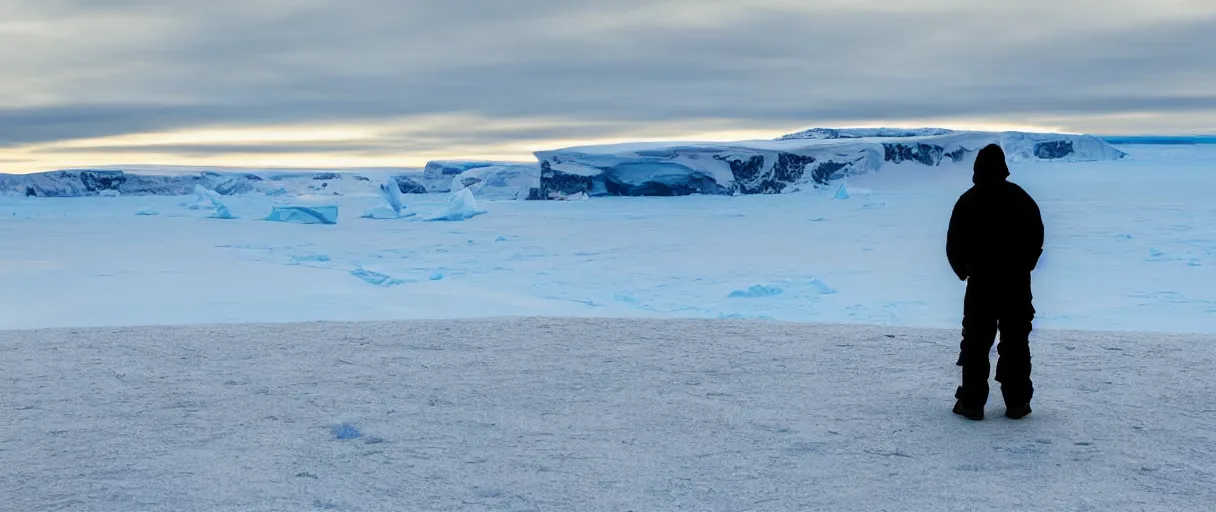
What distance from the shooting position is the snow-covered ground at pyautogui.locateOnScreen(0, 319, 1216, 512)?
3.72 meters

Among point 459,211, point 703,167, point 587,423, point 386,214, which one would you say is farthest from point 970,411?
point 703,167

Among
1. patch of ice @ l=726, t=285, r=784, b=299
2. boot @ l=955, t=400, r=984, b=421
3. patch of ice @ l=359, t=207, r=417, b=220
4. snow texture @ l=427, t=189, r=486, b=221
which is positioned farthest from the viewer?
patch of ice @ l=359, t=207, r=417, b=220

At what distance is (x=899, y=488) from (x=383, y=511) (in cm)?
174

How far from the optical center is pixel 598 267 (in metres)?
18.6

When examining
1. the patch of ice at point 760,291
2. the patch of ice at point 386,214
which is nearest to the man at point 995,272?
the patch of ice at point 760,291

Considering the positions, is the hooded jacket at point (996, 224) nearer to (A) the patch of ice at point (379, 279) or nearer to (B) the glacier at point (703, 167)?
(A) the patch of ice at point (379, 279)

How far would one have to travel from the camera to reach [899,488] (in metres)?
3.76

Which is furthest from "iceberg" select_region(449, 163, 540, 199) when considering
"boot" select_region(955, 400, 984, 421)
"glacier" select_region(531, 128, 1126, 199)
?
"boot" select_region(955, 400, 984, 421)

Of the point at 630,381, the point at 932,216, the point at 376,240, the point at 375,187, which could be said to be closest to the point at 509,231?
the point at 376,240

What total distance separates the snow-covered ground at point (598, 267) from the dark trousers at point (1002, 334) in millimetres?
7190

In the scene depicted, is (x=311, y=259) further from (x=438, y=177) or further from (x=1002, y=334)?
(x=438, y=177)

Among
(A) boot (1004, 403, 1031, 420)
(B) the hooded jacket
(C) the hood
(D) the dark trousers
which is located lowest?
(A) boot (1004, 403, 1031, 420)

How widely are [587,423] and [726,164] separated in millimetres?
38027

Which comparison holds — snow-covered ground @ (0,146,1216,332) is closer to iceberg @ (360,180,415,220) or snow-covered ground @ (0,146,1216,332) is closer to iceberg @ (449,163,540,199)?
iceberg @ (360,180,415,220)
